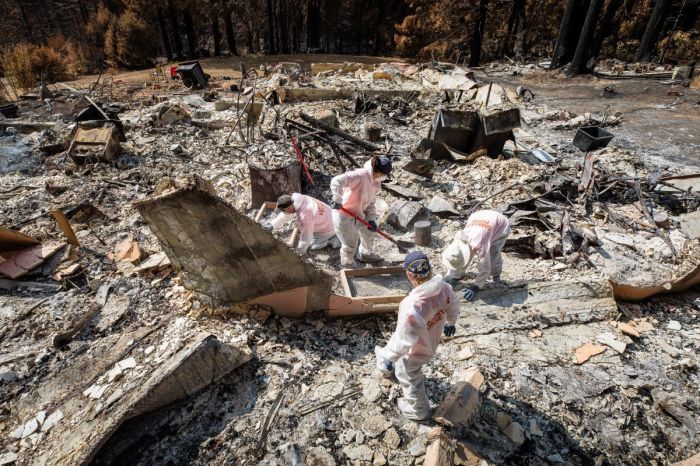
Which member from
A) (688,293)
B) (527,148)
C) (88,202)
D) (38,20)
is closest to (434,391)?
(688,293)

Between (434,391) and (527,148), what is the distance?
653cm

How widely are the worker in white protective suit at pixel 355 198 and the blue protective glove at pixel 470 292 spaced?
1.36m

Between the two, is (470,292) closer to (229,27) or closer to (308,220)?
(308,220)

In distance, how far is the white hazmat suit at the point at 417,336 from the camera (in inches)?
95.3

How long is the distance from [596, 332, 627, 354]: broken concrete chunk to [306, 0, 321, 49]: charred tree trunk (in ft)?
82.4

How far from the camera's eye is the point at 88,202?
563cm

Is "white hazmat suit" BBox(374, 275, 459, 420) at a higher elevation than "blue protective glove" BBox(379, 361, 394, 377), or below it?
higher

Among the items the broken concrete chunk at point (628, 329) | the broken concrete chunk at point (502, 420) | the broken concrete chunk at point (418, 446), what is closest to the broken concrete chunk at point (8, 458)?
the broken concrete chunk at point (418, 446)

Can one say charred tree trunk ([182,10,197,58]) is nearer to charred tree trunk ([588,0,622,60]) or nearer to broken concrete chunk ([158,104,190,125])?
broken concrete chunk ([158,104,190,125])

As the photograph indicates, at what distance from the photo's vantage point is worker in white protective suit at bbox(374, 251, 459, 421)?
242cm

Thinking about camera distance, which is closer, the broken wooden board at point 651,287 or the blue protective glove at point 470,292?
the broken wooden board at point 651,287

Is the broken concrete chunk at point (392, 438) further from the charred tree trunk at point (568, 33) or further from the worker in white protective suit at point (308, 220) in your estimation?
the charred tree trunk at point (568, 33)

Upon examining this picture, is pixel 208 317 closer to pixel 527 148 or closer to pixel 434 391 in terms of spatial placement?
pixel 434 391

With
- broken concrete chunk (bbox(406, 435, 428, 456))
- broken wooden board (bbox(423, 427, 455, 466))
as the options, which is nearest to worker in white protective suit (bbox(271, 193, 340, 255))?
broken concrete chunk (bbox(406, 435, 428, 456))
